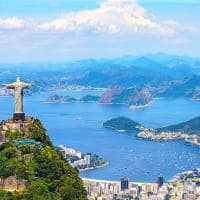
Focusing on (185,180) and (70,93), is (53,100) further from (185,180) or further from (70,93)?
(185,180)

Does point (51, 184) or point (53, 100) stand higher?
point (53, 100)

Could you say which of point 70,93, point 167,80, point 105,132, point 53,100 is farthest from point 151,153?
point 167,80

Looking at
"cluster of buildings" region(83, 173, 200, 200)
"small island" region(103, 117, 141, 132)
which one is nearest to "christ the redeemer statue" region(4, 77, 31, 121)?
"cluster of buildings" region(83, 173, 200, 200)

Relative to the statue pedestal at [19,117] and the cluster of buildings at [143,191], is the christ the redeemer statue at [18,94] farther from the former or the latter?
the cluster of buildings at [143,191]

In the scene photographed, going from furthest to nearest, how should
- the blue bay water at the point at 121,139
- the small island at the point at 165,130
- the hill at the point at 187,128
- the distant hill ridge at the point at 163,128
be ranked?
1. the distant hill ridge at the point at 163,128
2. the hill at the point at 187,128
3. the small island at the point at 165,130
4. the blue bay water at the point at 121,139

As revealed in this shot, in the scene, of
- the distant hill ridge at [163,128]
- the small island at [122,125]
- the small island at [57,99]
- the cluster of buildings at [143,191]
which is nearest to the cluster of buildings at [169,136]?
the distant hill ridge at [163,128]

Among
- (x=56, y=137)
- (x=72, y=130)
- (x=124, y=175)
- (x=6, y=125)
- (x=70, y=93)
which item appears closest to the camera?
(x=6, y=125)

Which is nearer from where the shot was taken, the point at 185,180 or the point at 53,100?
the point at 185,180
